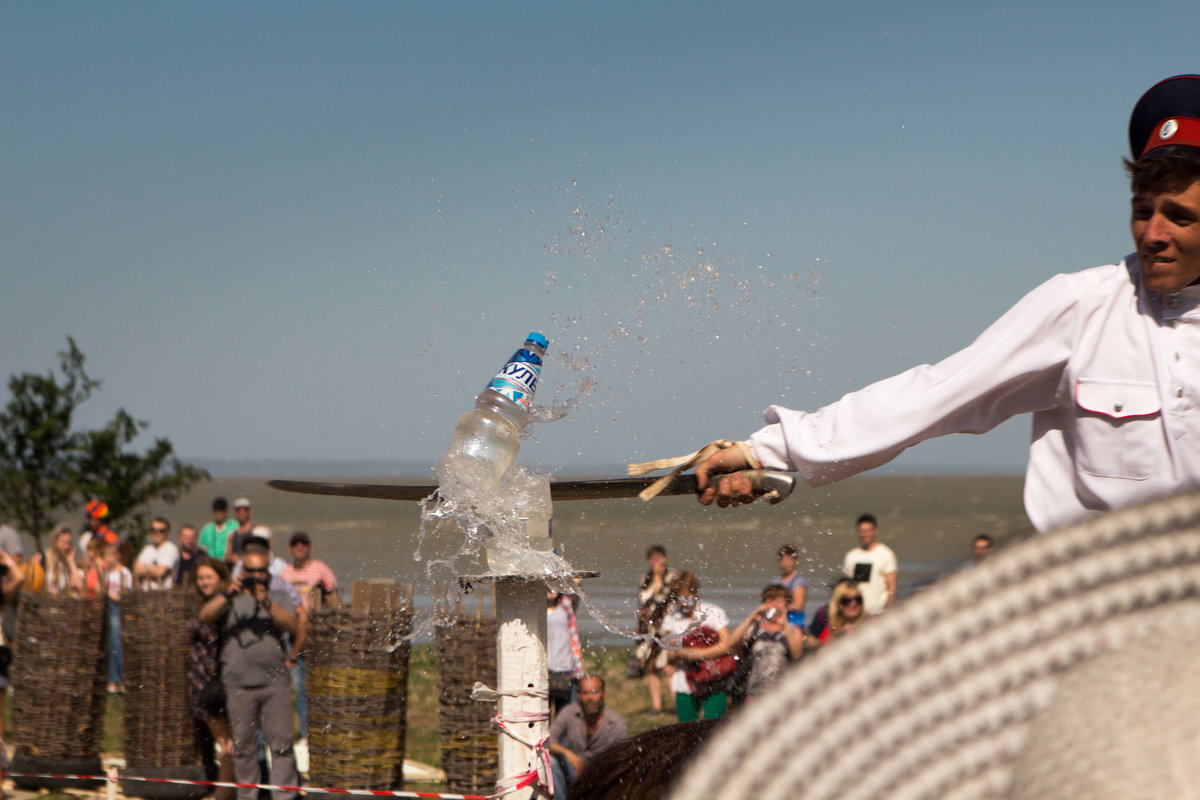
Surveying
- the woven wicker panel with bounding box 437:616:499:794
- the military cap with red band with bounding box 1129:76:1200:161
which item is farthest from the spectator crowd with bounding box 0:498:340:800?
the military cap with red band with bounding box 1129:76:1200:161

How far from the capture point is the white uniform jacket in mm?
1776

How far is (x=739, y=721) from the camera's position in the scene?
0.73 metres

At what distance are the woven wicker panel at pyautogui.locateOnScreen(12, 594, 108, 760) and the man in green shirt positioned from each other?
3.40 m

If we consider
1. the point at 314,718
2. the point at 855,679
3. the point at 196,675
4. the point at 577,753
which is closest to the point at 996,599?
the point at 855,679

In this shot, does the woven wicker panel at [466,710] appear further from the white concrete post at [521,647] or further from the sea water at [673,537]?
the white concrete post at [521,647]

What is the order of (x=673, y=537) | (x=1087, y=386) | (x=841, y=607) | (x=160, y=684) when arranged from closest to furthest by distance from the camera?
(x=1087, y=386) → (x=841, y=607) → (x=160, y=684) → (x=673, y=537)

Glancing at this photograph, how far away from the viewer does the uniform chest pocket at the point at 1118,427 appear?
1769 millimetres

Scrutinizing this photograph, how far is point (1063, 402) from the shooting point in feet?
6.26

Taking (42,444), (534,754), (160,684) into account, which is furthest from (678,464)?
(42,444)

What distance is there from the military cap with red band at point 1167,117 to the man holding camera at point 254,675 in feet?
24.0

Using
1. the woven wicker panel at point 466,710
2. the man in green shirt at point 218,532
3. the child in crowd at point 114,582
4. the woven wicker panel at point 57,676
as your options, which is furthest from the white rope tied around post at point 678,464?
the man in green shirt at point 218,532

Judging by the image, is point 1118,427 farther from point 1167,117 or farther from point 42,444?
point 42,444

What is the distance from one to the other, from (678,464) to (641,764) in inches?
27.1

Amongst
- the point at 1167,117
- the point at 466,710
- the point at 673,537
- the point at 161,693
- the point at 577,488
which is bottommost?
the point at 466,710
